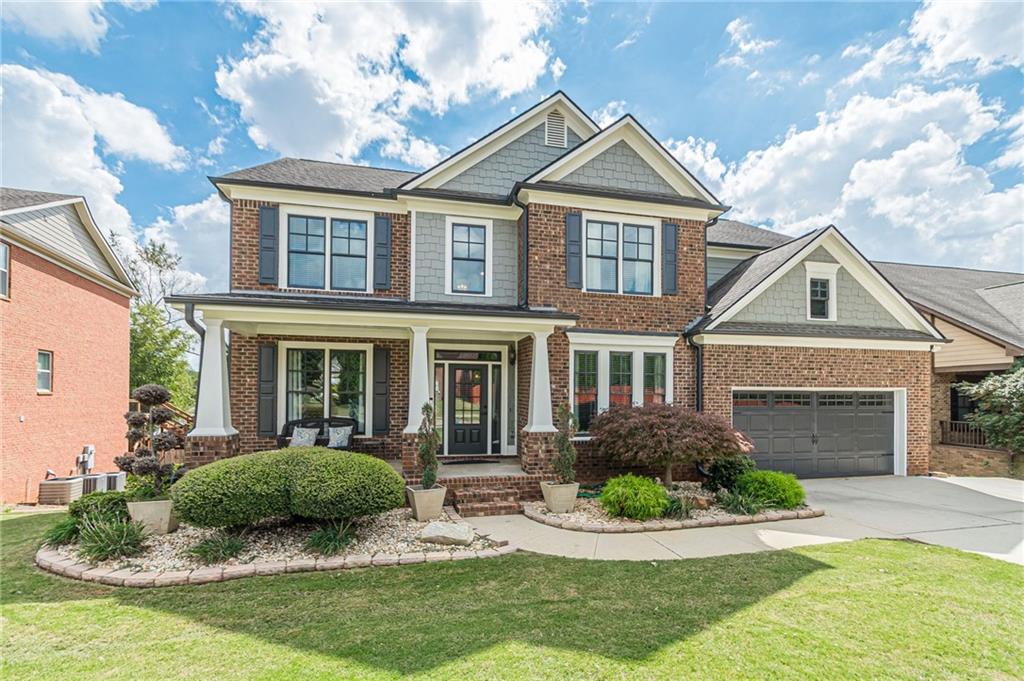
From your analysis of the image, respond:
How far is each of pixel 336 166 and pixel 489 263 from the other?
204 inches

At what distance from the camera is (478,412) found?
448 inches

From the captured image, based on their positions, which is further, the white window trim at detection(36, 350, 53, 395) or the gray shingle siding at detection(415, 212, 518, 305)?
the white window trim at detection(36, 350, 53, 395)

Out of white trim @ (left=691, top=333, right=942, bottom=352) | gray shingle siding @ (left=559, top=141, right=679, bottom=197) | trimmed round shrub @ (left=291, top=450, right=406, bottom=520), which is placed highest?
gray shingle siding @ (left=559, top=141, right=679, bottom=197)

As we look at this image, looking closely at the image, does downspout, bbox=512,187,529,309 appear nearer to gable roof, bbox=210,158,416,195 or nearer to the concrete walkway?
gable roof, bbox=210,158,416,195

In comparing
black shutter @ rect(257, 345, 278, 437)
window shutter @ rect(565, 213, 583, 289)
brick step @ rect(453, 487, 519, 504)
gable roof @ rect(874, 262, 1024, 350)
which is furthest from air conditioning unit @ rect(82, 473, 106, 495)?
gable roof @ rect(874, 262, 1024, 350)

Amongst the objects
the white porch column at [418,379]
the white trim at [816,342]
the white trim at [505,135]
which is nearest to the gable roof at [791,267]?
the white trim at [816,342]

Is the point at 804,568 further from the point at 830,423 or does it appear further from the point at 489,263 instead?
the point at 489,263

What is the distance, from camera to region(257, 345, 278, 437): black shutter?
10008 mm

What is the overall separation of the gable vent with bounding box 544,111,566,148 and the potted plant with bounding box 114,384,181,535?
31.7ft

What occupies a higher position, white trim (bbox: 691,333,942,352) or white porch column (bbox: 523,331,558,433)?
white trim (bbox: 691,333,942,352)

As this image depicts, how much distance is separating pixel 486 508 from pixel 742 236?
37.3 ft

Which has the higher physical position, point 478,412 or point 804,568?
point 478,412

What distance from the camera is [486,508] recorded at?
832 cm

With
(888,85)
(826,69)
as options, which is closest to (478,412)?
(826,69)
